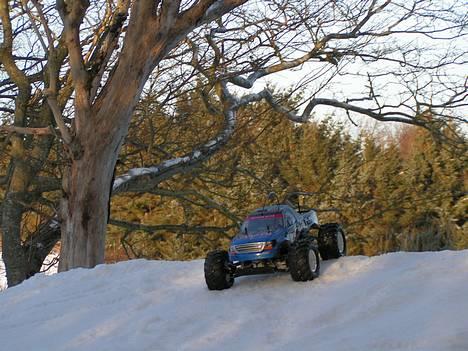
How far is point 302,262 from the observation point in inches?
196

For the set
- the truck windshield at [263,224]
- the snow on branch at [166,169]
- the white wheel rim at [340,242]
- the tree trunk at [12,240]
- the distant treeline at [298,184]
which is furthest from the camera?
the distant treeline at [298,184]

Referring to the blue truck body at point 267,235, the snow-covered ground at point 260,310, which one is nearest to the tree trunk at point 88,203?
the snow-covered ground at point 260,310

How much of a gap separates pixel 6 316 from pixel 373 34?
817 cm

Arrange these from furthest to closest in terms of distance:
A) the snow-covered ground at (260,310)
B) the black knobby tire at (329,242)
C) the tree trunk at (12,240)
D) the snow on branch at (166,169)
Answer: the tree trunk at (12,240), the snow on branch at (166,169), the black knobby tire at (329,242), the snow-covered ground at (260,310)

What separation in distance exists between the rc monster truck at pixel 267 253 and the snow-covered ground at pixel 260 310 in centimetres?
13

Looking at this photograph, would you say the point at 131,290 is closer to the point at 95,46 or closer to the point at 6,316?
the point at 6,316

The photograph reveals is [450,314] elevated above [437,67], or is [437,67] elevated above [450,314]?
[437,67]

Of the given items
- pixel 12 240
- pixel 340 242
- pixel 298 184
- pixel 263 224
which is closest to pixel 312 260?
pixel 263 224

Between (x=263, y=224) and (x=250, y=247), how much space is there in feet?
1.30

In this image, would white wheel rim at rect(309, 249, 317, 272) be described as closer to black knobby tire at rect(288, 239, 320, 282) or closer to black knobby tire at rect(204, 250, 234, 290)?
black knobby tire at rect(288, 239, 320, 282)

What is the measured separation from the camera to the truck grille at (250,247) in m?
5.14

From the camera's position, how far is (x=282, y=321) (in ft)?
14.1

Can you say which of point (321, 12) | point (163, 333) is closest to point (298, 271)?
point (163, 333)

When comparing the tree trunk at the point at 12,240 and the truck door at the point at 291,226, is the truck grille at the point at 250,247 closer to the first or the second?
the truck door at the point at 291,226
